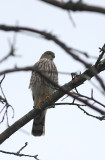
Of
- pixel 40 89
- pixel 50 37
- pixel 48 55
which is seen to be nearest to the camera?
pixel 50 37

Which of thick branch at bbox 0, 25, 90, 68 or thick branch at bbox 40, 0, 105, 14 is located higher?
thick branch at bbox 40, 0, 105, 14

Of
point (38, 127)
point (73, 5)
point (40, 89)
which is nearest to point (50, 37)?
point (73, 5)

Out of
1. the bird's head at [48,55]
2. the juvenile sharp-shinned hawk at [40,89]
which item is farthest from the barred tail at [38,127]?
the bird's head at [48,55]

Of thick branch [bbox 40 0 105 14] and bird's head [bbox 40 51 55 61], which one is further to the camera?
bird's head [bbox 40 51 55 61]

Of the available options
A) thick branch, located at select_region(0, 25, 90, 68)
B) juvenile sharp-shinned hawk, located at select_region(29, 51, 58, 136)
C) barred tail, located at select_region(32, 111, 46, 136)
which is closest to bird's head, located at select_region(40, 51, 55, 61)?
juvenile sharp-shinned hawk, located at select_region(29, 51, 58, 136)

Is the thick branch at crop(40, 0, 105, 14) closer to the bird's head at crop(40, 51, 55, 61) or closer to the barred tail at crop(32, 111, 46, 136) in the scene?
the barred tail at crop(32, 111, 46, 136)

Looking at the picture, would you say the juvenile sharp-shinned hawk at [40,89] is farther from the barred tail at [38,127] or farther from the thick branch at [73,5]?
the thick branch at [73,5]

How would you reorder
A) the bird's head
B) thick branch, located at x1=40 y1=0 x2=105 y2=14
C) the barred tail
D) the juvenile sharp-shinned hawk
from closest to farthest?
thick branch, located at x1=40 y1=0 x2=105 y2=14 → the juvenile sharp-shinned hawk → the barred tail → the bird's head

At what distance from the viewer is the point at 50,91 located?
6809mm

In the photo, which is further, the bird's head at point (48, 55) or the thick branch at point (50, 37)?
the bird's head at point (48, 55)

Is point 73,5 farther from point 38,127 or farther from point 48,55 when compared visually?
point 48,55

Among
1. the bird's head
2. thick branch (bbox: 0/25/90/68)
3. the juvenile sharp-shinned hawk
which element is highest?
the bird's head

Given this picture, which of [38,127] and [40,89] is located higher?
[40,89]

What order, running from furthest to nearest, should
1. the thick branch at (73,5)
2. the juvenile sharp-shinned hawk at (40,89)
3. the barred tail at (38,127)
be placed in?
1. the barred tail at (38,127)
2. the juvenile sharp-shinned hawk at (40,89)
3. the thick branch at (73,5)
